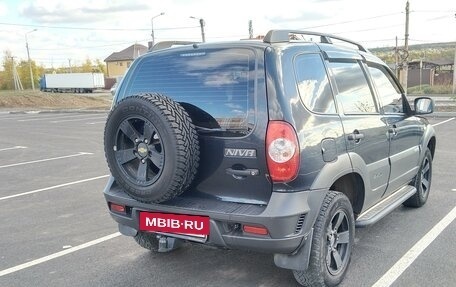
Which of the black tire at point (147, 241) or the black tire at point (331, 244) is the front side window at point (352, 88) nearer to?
the black tire at point (331, 244)

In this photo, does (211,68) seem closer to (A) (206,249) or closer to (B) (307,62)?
(B) (307,62)

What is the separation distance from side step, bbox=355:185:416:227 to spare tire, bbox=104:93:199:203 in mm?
1600

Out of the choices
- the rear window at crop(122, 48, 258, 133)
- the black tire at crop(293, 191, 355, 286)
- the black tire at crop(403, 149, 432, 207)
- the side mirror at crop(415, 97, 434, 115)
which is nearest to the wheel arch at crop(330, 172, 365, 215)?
the black tire at crop(293, 191, 355, 286)

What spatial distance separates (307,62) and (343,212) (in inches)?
45.8

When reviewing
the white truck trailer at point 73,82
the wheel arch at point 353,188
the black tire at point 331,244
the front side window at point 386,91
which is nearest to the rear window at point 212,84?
the black tire at point 331,244

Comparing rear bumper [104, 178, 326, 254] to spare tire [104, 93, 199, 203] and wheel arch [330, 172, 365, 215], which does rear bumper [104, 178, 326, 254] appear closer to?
spare tire [104, 93, 199, 203]

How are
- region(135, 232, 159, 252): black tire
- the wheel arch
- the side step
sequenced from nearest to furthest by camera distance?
the wheel arch < the side step < region(135, 232, 159, 252): black tire

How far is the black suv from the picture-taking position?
2945 mm

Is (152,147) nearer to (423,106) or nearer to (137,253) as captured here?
(137,253)

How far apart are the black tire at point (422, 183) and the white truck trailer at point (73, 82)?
63.2m

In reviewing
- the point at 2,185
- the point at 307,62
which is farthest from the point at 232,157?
the point at 2,185

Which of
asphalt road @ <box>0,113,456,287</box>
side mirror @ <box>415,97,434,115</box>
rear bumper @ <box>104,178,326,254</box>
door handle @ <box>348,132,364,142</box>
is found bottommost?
asphalt road @ <box>0,113,456,287</box>

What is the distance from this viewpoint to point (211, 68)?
3.23m

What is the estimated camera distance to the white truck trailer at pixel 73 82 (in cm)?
6438
